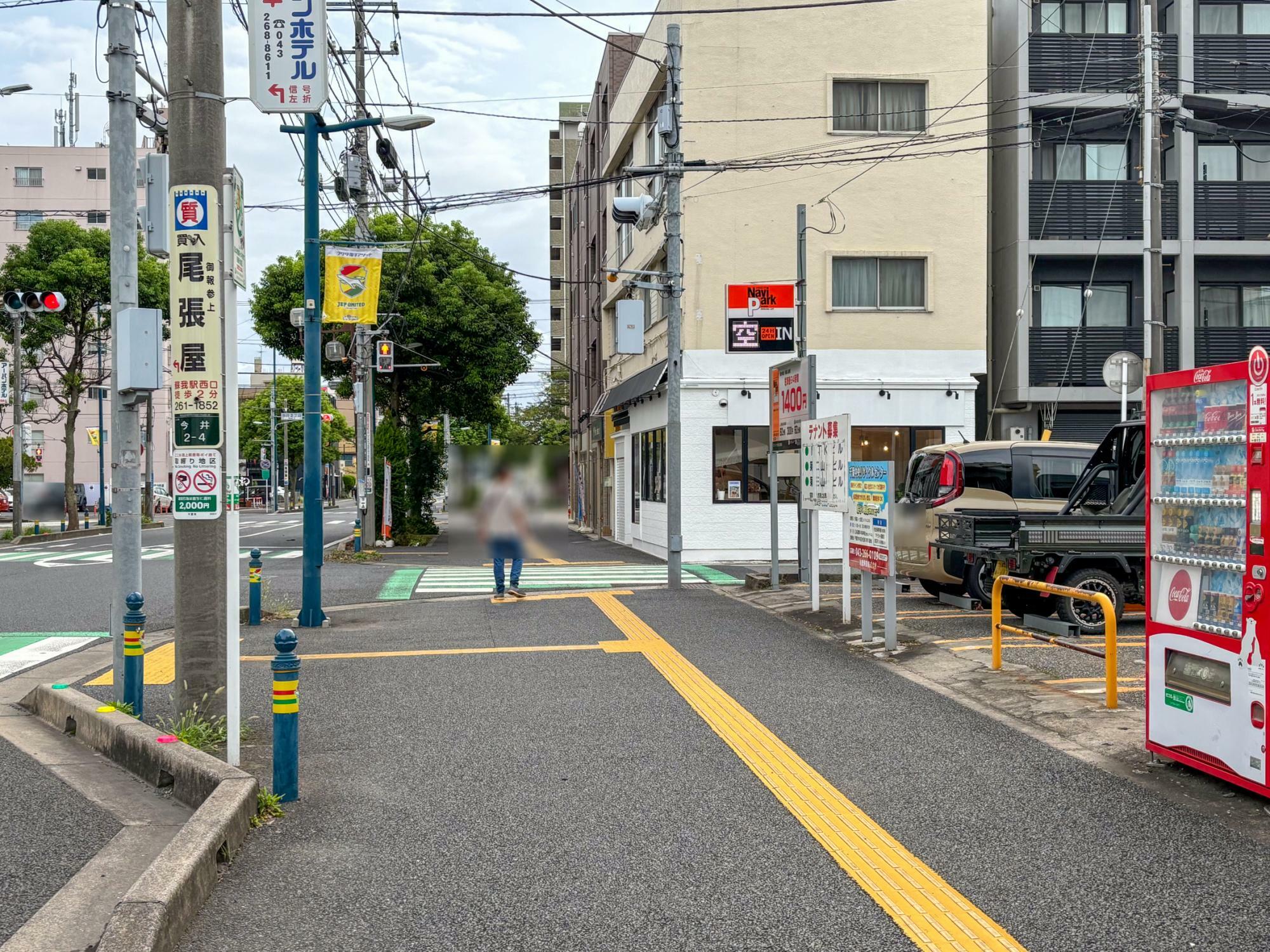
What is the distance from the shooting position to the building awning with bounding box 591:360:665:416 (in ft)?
80.3

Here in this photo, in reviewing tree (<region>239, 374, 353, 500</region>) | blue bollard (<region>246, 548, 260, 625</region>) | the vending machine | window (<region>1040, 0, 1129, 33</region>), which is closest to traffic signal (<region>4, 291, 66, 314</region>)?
blue bollard (<region>246, 548, 260, 625</region>)

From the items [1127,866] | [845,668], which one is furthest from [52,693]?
[1127,866]

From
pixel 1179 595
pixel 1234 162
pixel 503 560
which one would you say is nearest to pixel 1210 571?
pixel 1179 595

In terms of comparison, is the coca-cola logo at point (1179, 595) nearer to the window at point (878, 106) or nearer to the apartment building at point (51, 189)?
the window at point (878, 106)

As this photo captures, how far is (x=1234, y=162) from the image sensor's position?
24.9 m

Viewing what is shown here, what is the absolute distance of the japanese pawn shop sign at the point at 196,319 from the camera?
20.9 feet

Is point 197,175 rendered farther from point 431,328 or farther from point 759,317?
point 431,328

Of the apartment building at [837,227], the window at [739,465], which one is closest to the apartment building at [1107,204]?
the apartment building at [837,227]

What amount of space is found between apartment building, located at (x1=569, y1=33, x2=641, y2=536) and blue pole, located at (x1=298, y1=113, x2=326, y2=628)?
19100 millimetres

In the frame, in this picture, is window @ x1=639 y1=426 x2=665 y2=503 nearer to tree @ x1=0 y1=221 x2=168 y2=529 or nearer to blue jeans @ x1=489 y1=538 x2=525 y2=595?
blue jeans @ x1=489 y1=538 x2=525 y2=595

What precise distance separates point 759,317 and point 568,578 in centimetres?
594

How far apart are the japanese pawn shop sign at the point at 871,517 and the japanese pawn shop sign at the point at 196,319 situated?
20.8ft

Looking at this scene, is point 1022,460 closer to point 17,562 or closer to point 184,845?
point 184,845

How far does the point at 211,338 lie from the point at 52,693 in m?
3.60
